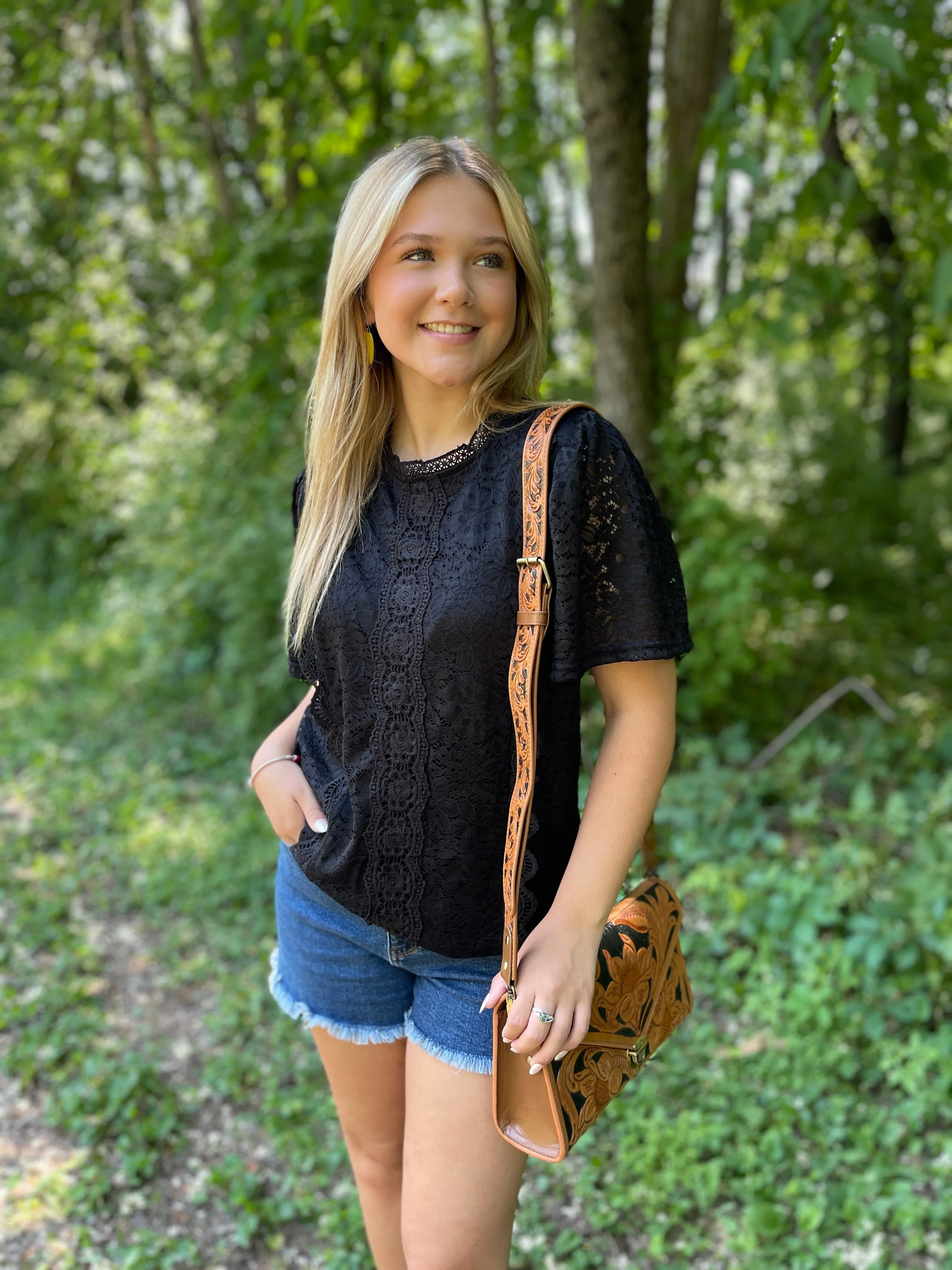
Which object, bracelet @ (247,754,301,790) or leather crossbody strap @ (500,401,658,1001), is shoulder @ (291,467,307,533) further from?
leather crossbody strap @ (500,401,658,1001)

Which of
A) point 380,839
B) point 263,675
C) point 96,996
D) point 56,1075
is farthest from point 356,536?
point 263,675

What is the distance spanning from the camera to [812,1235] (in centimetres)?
227

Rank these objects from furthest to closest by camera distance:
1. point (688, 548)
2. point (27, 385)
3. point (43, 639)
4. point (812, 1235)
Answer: point (27, 385) < point (43, 639) < point (688, 548) < point (812, 1235)

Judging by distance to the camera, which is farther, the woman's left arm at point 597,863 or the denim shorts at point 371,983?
the denim shorts at point 371,983

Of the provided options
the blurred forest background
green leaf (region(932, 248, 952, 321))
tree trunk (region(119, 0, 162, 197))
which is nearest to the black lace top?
the blurred forest background

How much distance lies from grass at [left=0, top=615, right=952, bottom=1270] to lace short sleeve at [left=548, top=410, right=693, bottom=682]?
68.2 inches

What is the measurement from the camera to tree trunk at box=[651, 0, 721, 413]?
383 centimetres

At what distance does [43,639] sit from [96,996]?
464cm

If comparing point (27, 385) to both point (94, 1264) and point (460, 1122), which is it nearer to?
point (94, 1264)

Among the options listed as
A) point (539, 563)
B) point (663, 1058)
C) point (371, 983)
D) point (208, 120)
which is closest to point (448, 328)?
point (539, 563)

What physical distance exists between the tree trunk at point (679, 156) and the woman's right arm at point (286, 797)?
2786 mm

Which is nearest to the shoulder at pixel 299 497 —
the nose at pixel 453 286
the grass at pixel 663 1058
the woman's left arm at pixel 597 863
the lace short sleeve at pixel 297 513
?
the lace short sleeve at pixel 297 513

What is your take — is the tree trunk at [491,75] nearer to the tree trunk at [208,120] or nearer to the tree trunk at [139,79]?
the tree trunk at [208,120]

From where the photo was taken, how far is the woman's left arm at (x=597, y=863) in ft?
4.02
